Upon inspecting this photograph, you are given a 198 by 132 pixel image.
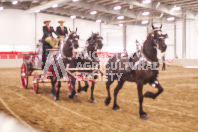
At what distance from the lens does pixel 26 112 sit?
5.29m

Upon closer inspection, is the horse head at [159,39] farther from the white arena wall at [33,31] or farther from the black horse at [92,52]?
the white arena wall at [33,31]

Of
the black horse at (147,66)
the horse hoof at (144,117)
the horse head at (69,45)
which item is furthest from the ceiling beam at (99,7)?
the horse hoof at (144,117)

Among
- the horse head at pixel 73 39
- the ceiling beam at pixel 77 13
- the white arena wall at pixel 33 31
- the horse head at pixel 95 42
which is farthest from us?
the ceiling beam at pixel 77 13

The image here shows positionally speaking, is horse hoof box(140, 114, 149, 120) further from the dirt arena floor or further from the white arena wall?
the white arena wall

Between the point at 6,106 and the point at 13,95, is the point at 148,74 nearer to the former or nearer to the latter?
the point at 6,106

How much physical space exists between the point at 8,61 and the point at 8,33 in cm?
309

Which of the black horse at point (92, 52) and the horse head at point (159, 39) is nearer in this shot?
the horse head at point (159, 39)

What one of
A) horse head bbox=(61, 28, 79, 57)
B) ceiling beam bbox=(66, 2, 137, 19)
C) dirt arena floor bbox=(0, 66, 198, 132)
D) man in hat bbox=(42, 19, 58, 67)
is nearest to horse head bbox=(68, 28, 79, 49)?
horse head bbox=(61, 28, 79, 57)

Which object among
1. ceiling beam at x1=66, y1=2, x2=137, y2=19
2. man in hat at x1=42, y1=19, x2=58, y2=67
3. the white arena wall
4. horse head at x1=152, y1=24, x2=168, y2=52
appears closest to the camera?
horse head at x1=152, y1=24, x2=168, y2=52

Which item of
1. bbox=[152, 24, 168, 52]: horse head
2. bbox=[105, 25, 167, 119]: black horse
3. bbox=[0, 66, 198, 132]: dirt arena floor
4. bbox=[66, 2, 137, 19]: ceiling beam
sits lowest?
bbox=[0, 66, 198, 132]: dirt arena floor

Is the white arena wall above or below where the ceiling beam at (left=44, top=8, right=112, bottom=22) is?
below

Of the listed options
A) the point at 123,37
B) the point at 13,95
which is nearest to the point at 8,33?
the point at 123,37

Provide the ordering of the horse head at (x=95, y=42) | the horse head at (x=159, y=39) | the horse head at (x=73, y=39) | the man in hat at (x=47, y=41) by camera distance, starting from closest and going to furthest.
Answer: the horse head at (x=159, y=39), the horse head at (x=73, y=39), the horse head at (x=95, y=42), the man in hat at (x=47, y=41)

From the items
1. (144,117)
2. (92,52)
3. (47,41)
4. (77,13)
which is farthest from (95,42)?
(77,13)
